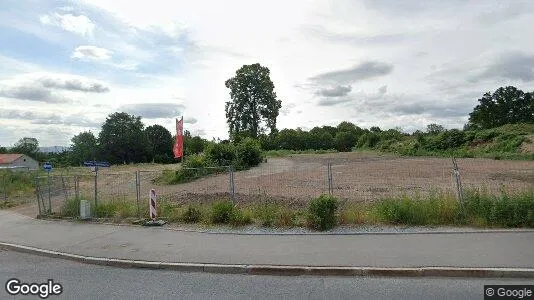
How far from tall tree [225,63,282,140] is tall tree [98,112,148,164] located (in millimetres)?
29106

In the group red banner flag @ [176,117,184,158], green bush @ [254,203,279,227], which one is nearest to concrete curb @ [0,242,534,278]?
green bush @ [254,203,279,227]

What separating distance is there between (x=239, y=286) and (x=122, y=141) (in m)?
93.7

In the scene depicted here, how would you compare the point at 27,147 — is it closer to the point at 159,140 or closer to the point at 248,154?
the point at 159,140

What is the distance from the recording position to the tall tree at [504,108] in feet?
284

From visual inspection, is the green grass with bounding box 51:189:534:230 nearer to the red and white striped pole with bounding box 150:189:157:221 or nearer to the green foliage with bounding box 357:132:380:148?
the red and white striped pole with bounding box 150:189:157:221

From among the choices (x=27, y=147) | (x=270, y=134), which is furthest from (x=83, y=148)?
(x=270, y=134)

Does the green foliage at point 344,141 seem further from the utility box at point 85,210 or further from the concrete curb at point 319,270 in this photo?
the concrete curb at point 319,270

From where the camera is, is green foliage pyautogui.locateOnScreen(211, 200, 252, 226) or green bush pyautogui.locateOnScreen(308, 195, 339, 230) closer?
green bush pyautogui.locateOnScreen(308, 195, 339, 230)

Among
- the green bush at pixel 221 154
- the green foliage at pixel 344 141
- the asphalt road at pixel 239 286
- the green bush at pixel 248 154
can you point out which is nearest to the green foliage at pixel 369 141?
the green foliage at pixel 344 141

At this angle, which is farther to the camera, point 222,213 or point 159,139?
point 159,139

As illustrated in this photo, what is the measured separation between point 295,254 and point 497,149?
48.2 metres

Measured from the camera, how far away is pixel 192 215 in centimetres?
1216

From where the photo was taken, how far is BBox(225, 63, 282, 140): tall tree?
76.1m

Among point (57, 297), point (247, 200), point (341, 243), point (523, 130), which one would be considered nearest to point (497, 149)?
point (523, 130)
